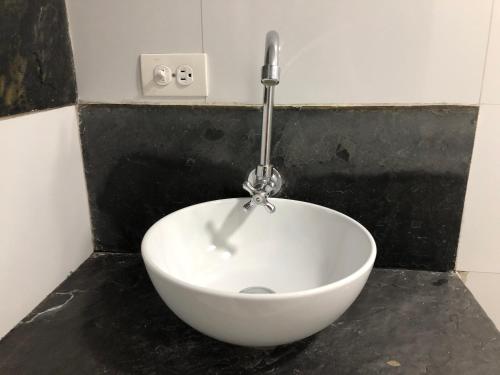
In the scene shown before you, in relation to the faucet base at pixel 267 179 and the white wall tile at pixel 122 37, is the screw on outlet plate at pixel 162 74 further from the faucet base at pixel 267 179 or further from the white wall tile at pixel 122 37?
the faucet base at pixel 267 179

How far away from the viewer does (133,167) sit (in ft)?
3.19

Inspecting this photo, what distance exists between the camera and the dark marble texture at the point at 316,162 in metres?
0.90

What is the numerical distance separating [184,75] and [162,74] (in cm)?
5

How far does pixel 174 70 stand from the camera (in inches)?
35.6

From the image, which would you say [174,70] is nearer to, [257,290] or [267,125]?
[267,125]

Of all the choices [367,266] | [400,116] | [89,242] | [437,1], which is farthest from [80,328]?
[437,1]

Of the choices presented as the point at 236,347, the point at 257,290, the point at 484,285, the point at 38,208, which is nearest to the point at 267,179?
the point at 257,290

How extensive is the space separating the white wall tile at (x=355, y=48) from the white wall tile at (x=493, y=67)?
0.5 inches

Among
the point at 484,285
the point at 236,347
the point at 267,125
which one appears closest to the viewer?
the point at 236,347

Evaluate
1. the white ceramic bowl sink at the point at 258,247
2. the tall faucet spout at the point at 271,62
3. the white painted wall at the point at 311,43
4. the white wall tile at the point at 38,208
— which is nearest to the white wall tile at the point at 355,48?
the white painted wall at the point at 311,43

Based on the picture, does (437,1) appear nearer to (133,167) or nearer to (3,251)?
(133,167)

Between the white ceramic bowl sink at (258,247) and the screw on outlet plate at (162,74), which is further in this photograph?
the screw on outlet plate at (162,74)

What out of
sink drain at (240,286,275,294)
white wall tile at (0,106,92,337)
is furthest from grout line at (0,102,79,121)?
sink drain at (240,286,275,294)

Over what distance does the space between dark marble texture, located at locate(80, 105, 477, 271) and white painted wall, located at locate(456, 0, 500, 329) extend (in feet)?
0.07
